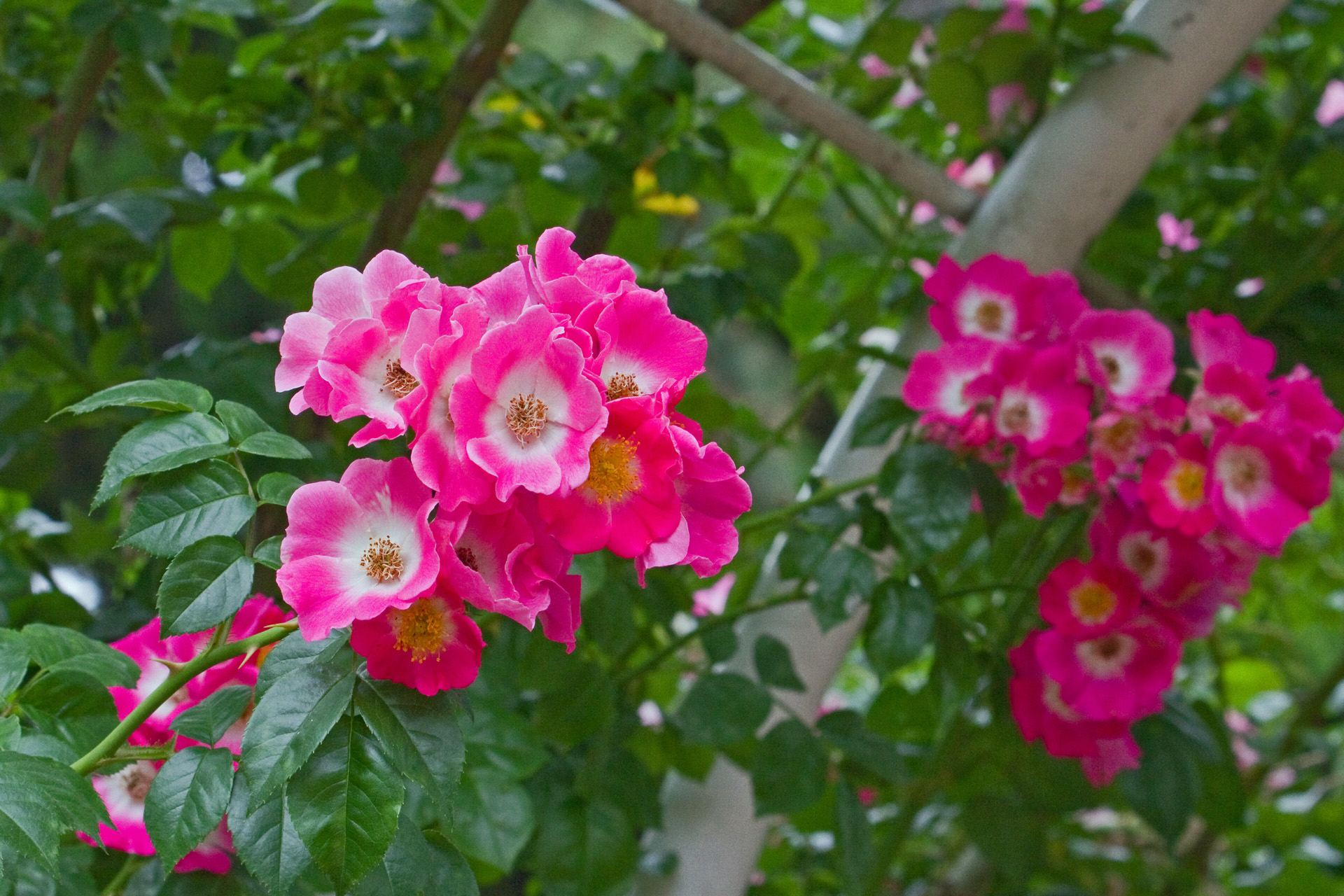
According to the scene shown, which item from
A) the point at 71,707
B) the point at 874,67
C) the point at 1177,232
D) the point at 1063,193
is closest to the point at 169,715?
the point at 71,707

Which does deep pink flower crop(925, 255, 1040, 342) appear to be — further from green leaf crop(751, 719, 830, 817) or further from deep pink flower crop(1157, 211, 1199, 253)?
deep pink flower crop(1157, 211, 1199, 253)

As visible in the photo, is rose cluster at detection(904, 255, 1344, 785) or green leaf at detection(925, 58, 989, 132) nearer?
rose cluster at detection(904, 255, 1344, 785)

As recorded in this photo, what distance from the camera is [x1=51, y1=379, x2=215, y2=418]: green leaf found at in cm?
35

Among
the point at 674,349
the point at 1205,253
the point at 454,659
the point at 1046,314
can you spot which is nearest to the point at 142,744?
the point at 454,659

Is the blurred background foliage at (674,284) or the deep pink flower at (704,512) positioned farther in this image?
the blurred background foliage at (674,284)

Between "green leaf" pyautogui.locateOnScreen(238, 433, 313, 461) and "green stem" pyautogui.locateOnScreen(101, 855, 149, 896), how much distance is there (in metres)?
0.20

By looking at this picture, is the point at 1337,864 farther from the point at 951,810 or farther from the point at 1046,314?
the point at 1046,314

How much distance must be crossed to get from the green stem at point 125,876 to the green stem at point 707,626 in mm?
340

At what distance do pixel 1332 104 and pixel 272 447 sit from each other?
1195 millimetres

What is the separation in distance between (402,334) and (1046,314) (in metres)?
0.44

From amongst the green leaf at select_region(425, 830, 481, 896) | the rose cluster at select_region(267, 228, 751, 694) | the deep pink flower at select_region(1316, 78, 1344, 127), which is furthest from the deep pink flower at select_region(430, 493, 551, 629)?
the deep pink flower at select_region(1316, 78, 1344, 127)

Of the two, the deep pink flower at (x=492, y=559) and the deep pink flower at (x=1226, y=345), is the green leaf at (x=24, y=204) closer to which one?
the deep pink flower at (x=492, y=559)

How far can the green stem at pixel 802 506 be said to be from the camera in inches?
27.2

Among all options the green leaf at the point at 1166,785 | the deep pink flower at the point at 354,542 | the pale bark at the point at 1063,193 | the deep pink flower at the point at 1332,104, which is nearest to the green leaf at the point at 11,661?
the deep pink flower at the point at 354,542
